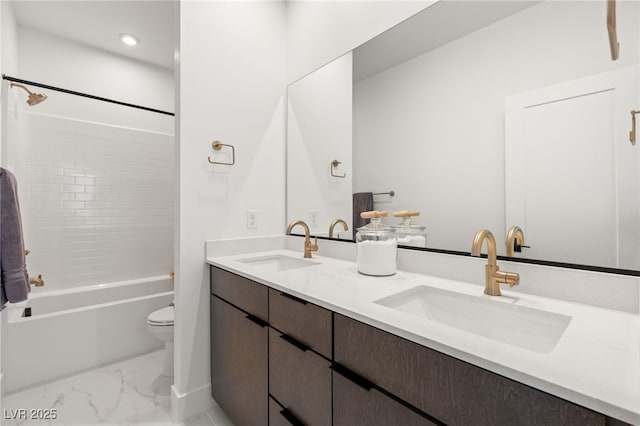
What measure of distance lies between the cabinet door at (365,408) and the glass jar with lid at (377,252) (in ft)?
1.56

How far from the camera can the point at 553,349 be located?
24.3 inches

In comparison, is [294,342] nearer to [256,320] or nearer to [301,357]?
[301,357]

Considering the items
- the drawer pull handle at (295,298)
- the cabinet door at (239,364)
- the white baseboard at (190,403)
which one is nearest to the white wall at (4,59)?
the white baseboard at (190,403)

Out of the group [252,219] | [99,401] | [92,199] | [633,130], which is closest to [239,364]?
[252,219]

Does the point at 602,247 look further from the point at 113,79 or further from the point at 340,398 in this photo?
the point at 113,79

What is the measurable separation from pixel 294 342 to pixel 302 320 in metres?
0.10

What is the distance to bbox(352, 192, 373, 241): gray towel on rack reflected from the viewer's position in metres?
1.52

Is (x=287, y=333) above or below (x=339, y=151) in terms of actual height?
below

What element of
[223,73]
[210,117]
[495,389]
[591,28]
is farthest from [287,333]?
[223,73]

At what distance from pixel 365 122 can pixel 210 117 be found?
88cm

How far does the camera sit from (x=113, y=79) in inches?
108

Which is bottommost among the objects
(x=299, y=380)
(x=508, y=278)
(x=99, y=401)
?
(x=99, y=401)

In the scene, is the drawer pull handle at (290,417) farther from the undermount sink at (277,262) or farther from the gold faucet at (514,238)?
the gold faucet at (514,238)

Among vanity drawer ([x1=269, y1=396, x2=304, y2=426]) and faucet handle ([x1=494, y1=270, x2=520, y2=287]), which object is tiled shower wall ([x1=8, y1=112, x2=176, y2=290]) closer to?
vanity drawer ([x1=269, y1=396, x2=304, y2=426])
